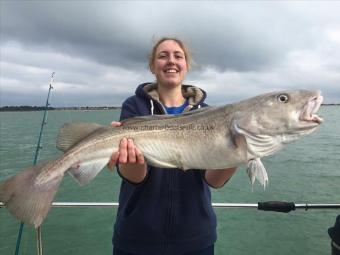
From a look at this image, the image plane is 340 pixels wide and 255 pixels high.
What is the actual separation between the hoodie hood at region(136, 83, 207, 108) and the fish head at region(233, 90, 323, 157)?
38.1 inches

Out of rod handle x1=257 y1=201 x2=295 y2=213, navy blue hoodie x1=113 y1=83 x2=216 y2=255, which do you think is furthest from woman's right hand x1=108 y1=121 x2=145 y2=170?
rod handle x1=257 y1=201 x2=295 y2=213

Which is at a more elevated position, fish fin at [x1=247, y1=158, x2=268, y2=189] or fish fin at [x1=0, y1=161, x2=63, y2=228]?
fish fin at [x1=247, y1=158, x2=268, y2=189]

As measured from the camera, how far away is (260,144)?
3.01m

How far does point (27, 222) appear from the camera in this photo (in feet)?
10.4

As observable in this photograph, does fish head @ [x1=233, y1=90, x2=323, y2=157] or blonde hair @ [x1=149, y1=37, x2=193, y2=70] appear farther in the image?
blonde hair @ [x1=149, y1=37, x2=193, y2=70]

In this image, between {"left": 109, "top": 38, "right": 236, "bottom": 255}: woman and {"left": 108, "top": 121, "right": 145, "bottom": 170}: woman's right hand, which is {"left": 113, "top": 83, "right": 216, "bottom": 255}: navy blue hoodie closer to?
{"left": 109, "top": 38, "right": 236, "bottom": 255}: woman

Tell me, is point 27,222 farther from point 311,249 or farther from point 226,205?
point 311,249

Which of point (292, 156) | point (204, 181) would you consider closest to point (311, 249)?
point (204, 181)

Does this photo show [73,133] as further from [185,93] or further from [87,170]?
[185,93]

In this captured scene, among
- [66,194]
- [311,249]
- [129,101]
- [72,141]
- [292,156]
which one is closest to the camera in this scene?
[72,141]

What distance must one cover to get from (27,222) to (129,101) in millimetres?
1601

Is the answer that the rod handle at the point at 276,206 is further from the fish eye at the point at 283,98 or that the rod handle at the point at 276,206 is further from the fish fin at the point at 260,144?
the fish eye at the point at 283,98

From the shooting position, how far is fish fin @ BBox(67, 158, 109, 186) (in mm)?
3469

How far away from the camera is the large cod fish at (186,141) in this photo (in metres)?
2.93
